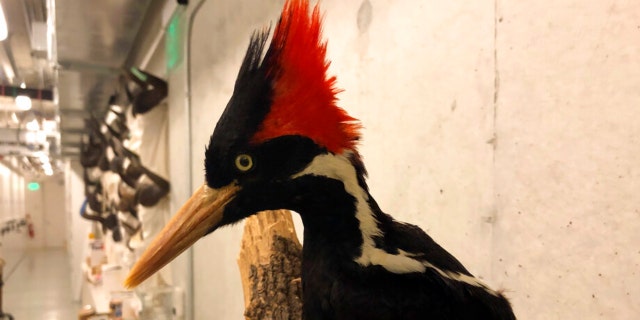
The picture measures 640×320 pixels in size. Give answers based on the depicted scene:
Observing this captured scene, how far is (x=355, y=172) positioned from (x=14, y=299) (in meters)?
6.14

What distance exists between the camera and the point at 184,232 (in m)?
0.55

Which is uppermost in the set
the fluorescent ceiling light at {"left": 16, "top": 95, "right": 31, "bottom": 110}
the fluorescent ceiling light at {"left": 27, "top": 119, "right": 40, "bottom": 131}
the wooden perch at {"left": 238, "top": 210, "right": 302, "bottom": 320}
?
the fluorescent ceiling light at {"left": 16, "top": 95, "right": 31, "bottom": 110}

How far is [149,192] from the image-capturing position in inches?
90.4

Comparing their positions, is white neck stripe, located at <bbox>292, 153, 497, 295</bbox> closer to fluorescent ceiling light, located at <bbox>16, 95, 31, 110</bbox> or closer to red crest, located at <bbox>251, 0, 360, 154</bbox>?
red crest, located at <bbox>251, 0, 360, 154</bbox>

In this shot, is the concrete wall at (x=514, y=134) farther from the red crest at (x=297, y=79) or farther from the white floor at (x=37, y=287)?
the white floor at (x=37, y=287)

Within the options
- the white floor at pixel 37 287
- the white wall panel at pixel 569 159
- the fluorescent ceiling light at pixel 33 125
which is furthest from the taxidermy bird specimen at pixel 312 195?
the fluorescent ceiling light at pixel 33 125

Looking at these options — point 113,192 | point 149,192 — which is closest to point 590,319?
point 149,192

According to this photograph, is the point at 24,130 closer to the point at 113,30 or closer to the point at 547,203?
the point at 113,30

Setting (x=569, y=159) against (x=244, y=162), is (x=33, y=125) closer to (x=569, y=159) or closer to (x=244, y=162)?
(x=244, y=162)

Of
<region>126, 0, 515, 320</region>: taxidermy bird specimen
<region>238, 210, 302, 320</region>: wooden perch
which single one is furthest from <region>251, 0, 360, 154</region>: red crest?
<region>238, 210, 302, 320</region>: wooden perch

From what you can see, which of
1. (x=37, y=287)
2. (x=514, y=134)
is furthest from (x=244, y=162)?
(x=37, y=287)

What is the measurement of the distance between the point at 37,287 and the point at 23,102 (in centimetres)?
316

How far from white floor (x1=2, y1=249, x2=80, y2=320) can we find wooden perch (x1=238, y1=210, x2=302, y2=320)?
5.04m

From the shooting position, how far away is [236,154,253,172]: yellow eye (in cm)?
52
